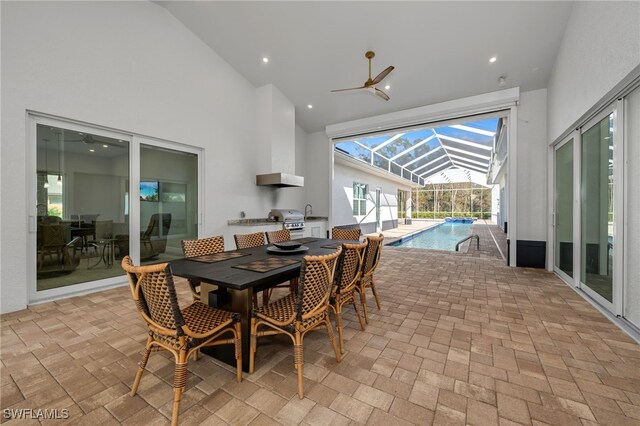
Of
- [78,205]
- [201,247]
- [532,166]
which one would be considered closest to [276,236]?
[201,247]

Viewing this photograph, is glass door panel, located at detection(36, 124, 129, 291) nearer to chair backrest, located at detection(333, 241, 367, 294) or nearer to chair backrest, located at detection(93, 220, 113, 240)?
chair backrest, located at detection(93, 220, 113, 240)

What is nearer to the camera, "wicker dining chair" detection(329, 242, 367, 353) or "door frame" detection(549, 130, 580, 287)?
"wicker dining chair" detection(329, 242, 367, 353)

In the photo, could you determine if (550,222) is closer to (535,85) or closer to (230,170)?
(535,85)

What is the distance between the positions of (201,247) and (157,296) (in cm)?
140

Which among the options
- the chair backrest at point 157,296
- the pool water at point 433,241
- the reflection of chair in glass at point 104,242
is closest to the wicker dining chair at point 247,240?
the chair backrest at point 157,296

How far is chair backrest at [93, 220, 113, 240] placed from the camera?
3564mm

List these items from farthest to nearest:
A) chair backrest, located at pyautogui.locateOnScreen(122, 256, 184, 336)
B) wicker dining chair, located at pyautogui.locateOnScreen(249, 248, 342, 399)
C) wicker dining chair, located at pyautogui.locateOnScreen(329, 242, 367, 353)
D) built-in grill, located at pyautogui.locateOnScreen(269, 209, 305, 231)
A: built-in grill, located at pyautogui.locateOnScreen(269, 209, 305, 231)
wicker dining chair, located at pyautogui.locateOnScreen(329, 242, 367, 353)
wicker dining chair, located at pyautogui.locateOnScreen(249, 248, 342, 399)
chair backrest, located at pyautogui.locateOnScreen(122, 256, 184, 336)

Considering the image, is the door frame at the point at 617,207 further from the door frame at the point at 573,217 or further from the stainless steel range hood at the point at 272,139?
the stainless steel range hood at the point at 272,139

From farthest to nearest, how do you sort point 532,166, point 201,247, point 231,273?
point 532,166
point 201,247
point 231,273

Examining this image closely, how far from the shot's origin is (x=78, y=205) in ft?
11.0

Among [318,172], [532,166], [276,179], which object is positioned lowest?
[276,179]

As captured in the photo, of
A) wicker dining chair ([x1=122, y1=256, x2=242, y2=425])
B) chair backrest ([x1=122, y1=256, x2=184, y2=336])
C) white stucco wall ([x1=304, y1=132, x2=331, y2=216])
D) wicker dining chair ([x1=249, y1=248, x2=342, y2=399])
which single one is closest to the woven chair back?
wicker dining chair ([x1=249, y1=248, x2=342, y2=399])

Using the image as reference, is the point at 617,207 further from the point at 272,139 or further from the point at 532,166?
the point at 272,139

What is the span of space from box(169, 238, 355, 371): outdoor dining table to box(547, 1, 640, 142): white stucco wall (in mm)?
3356
